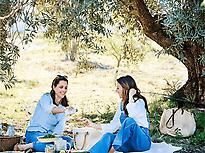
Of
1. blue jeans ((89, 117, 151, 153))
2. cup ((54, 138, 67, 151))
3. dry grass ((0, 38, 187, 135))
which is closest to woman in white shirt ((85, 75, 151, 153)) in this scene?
blue jeans ((89, 117, 151, 153))

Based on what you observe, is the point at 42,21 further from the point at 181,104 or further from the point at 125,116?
the point at 181,104

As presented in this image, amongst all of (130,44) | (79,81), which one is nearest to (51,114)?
(130,44)

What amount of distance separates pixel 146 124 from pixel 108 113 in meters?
4.76

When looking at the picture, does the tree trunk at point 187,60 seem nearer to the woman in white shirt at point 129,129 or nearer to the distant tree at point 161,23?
the distant tree at point 161,23

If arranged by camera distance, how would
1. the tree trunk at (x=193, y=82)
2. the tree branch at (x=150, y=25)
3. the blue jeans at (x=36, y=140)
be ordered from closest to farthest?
the blue jeans at (x=36, y=140) < the tree branch at (x=150, y=25) < the tree trunk at (x=193, y=82)

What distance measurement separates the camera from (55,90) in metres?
5.48

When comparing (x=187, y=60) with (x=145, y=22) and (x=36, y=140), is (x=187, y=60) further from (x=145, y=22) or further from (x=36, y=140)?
(x=36, y=140)

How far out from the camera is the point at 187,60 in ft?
27.2

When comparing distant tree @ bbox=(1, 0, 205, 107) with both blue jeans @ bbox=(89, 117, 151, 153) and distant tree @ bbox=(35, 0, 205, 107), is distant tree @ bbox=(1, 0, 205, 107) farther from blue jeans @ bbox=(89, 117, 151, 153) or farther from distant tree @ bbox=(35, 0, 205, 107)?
blue jeans @ bbox=(89, 117, 151, 153)

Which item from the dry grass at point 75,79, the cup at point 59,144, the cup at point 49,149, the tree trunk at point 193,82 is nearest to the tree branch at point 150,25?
the tree trunk at point 193,82

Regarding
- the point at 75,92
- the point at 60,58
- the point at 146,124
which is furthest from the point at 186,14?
the point at 60,58

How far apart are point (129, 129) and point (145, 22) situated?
3.41 m

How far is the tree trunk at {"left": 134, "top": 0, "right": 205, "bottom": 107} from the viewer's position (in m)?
7.99

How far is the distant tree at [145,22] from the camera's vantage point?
439 cm
